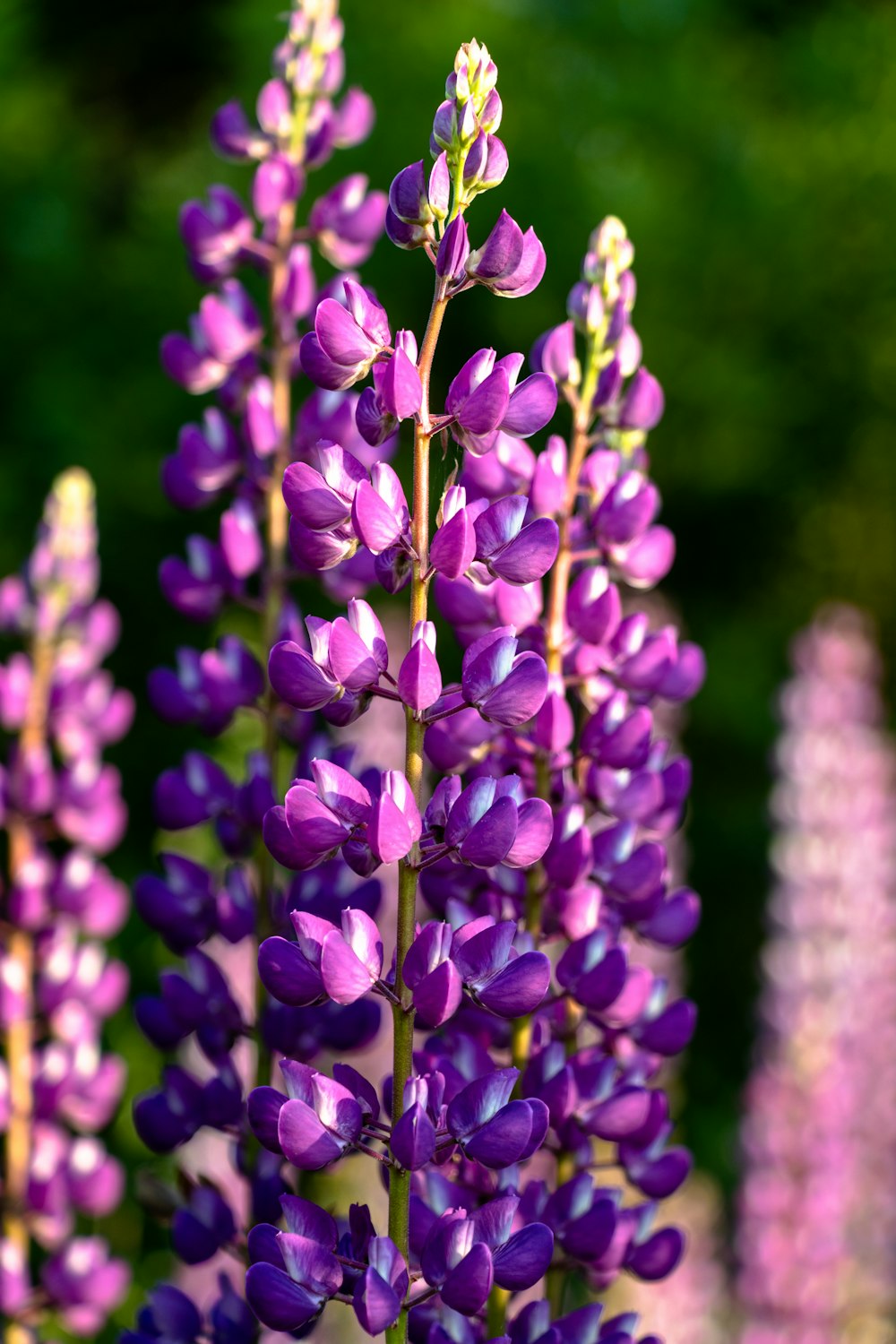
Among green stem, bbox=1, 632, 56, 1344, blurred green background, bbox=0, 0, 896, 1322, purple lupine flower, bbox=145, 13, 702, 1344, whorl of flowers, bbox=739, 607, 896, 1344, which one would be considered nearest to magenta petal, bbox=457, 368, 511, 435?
purple lupine flower, bbox=145, 13, 702, 1344

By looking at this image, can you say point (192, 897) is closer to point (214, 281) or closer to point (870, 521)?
point (214, 281)

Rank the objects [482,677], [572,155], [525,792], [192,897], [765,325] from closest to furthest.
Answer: [482,677]
[525,792]
[192,897]
[572,155]
[765,325]

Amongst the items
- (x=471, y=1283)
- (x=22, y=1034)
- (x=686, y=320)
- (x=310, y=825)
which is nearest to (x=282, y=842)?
(x=310, y=825)

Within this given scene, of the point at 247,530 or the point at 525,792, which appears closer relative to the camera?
the point at 525,792

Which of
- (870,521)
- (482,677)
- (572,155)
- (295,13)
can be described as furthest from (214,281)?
(870,521)

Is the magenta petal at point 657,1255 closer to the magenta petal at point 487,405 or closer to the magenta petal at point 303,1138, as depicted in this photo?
the magenta petal at point 303,1138

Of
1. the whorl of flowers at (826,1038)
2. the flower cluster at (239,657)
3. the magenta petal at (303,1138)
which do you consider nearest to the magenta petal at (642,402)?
the flower cluster at (239,657)
